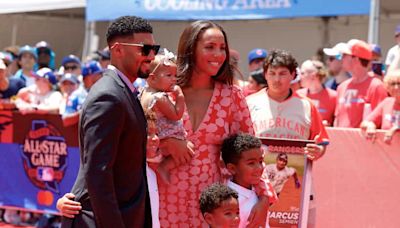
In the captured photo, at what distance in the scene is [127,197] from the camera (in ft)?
11.6

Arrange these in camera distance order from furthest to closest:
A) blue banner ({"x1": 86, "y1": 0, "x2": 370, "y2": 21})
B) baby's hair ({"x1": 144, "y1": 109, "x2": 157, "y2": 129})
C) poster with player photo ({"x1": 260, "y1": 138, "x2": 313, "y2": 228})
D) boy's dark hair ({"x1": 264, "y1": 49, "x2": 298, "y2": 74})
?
blue banner ({"x1": 86, "y1": 0, "x2": 370, "y2": 21})
boy's dark hair ({"x1": 264, "y1": 49, "x2": 298, "y2": 74})
poster with player photo ({"x1": 260, "y1": 138, "x2": 313, "y2": 228})
baby's hair ({"x1": 144, "y1": 109, "x2": 157, "y2": 129})

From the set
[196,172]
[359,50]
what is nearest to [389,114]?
[359,50]

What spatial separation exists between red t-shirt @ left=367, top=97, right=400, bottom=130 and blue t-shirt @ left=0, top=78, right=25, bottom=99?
193 inches

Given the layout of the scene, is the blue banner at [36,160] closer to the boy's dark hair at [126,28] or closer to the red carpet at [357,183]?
the red carpet at [357,183]

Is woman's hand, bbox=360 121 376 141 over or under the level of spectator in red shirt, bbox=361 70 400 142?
under

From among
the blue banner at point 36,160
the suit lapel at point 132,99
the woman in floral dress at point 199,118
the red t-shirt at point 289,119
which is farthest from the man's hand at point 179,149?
the blue banner at point 36,160

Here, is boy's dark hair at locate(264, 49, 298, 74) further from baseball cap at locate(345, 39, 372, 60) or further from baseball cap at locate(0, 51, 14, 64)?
baseball cap at locate(0, 51, 14, 64)

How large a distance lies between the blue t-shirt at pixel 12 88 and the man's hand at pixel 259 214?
6.16 metres

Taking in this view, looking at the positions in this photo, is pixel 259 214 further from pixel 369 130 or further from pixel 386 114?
pixel 386 114

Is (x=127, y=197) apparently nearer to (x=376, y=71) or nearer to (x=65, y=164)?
(x=65, y=164)

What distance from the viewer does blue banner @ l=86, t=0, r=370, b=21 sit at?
→ 10.9 metres

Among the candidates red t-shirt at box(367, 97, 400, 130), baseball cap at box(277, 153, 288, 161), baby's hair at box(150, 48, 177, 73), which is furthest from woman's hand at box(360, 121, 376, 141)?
baby's hair at box(150, 48, 177, 73)

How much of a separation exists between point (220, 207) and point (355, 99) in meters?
4.12

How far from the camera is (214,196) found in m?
4.32
